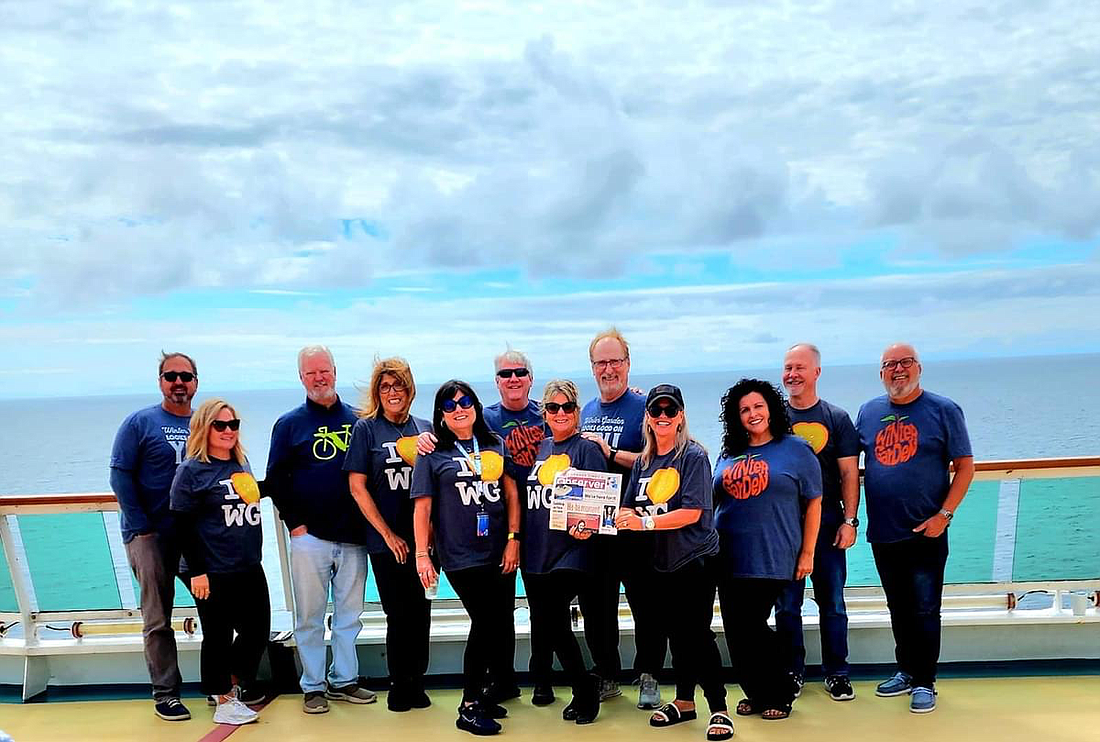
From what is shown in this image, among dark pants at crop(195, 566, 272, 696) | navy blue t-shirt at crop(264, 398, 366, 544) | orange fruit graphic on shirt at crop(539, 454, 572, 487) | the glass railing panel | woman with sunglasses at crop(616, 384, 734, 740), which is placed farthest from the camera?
the glass railing panel

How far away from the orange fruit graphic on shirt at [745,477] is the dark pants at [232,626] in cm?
218

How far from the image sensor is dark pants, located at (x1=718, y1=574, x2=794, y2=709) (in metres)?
4.28

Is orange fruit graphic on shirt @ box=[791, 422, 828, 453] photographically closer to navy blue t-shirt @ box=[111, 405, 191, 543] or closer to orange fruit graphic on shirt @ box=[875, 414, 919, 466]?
orange fruit graphic on shirt @ box=[875, 414, 919, 466]

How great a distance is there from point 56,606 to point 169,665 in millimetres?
999

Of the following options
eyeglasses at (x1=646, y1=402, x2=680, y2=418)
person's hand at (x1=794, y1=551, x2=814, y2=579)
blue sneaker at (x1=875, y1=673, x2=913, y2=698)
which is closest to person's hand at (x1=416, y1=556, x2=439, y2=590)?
eyeglasses at (x1=646, y1=402, x2=680, y2=418)

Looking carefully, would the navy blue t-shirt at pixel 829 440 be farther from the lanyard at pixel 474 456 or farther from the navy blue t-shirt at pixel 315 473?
the navy blue t-shirt at pixel 315 473

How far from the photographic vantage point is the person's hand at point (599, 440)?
4371 millimetres

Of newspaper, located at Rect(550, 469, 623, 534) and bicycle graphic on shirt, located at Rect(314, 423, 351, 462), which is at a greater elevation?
bicycle graphic on shirt, located at Rect(314, 423, 351, 462)

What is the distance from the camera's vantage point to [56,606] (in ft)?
17.5

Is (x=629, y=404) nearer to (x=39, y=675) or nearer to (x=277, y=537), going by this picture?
(x=277, y=537)

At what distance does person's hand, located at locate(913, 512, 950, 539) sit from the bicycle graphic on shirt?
8.60ft

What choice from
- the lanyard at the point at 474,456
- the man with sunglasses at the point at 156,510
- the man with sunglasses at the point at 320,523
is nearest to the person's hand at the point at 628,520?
the lanyard at the point at 474,456

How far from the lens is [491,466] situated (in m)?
4.39

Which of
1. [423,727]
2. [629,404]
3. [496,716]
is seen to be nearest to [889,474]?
[629,404]
